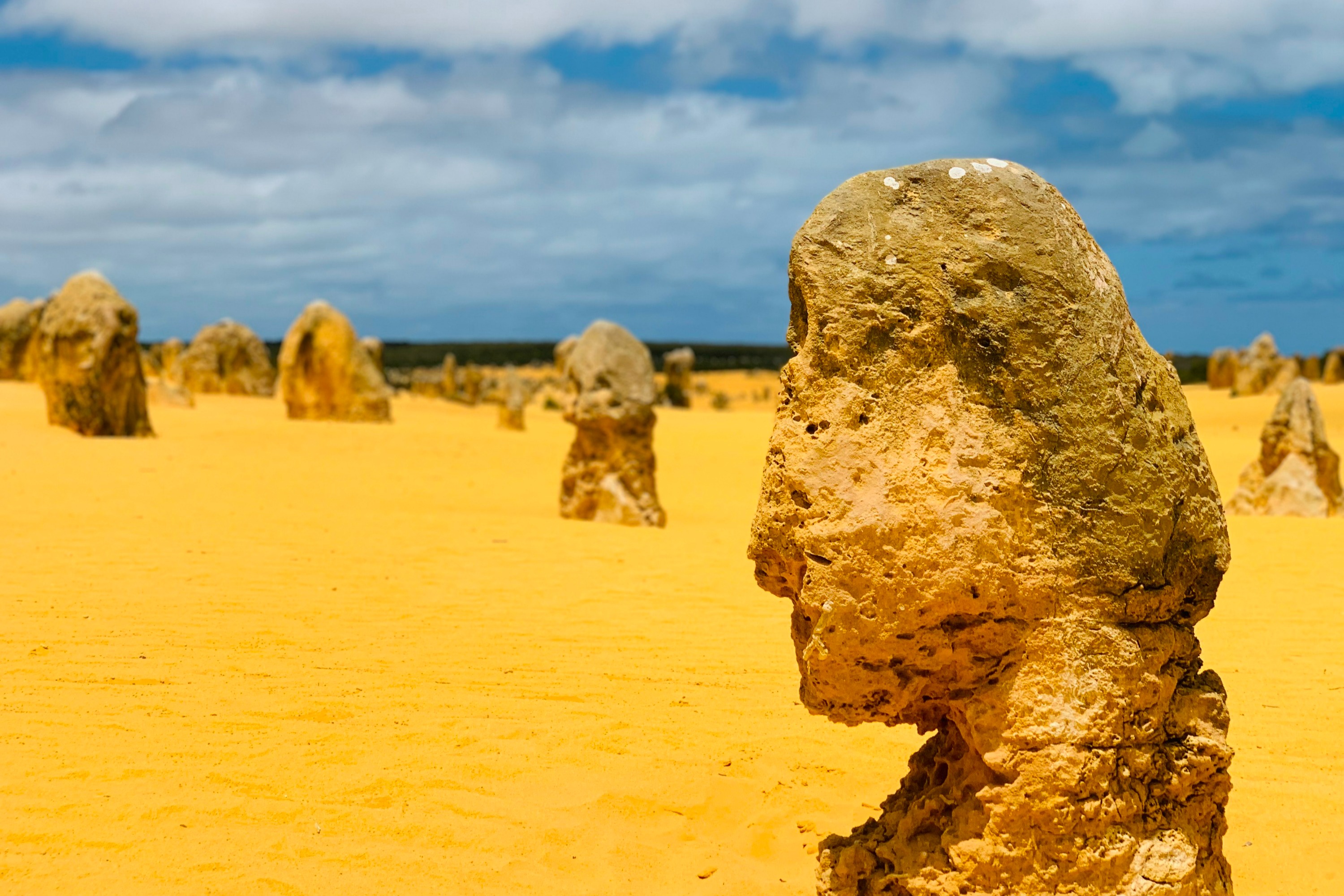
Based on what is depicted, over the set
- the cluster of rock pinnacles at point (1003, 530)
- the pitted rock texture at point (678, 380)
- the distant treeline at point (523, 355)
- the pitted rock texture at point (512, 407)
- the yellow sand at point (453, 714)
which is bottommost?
the yellow sand at point (453, 714)

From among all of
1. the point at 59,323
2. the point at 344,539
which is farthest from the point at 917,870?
the point at 59,323

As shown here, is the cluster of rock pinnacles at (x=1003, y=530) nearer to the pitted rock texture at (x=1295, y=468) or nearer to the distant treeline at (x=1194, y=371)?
the pitted rock texture at (x=1295, y=468)

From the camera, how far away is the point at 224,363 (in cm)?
3334

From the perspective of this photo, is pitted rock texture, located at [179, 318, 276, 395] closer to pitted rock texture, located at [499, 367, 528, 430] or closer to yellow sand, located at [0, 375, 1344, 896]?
pitted rock texture, located at [499, 367, 528, 430]

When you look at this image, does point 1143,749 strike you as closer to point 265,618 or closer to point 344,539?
point 265,618

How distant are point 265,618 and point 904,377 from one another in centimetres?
542

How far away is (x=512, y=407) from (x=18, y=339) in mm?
12468

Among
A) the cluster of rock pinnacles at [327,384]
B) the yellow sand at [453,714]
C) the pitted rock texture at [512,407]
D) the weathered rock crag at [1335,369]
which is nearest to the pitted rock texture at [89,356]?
the cluster of rock pinnacles at [327,384]

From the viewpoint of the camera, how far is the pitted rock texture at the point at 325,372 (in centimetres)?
2408

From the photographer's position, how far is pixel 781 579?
3.61 metres

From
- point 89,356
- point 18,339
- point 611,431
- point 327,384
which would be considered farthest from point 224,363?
point 611,431

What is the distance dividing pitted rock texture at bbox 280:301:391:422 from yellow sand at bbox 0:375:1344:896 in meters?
12.4

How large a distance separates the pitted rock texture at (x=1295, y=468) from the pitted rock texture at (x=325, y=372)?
16819 mm

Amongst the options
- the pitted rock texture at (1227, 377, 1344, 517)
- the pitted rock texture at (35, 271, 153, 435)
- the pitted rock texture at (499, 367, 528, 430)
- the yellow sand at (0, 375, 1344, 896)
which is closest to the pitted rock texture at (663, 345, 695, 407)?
the pitted rock texture at (499, 367, 528, 430)
